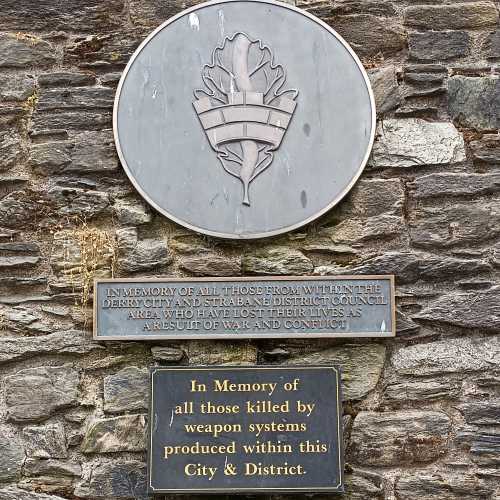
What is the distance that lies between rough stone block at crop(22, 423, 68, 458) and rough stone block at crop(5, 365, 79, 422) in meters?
0.05

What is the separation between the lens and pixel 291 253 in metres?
3.68

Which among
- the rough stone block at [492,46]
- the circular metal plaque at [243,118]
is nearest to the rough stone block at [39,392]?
the circular metal plaque at [243,118]

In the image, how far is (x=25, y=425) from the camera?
3.55m

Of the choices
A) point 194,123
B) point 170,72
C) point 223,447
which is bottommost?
point 223,447

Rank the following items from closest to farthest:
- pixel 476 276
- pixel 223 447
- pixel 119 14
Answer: pixel 223 447 < pixel 476 276 < pixel 119 14

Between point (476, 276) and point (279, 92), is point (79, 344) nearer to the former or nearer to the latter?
point (279, 92)

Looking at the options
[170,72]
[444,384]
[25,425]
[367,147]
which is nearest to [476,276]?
[444,384]

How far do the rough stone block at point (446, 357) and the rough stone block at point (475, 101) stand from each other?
3.32ft

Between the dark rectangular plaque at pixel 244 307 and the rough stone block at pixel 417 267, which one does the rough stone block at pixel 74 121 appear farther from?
the rough stone block at pixel 417 267

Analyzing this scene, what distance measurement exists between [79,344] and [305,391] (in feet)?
3.22

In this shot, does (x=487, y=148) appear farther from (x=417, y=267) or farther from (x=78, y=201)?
A: (x=78, y=201)

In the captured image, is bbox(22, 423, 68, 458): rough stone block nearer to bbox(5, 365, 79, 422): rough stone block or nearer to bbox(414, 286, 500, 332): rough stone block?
bbox(5, 365, 79, 422): rough stone block

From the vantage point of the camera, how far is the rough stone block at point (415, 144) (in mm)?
3783

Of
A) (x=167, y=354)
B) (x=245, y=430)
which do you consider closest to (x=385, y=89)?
(x=167, y=354)
